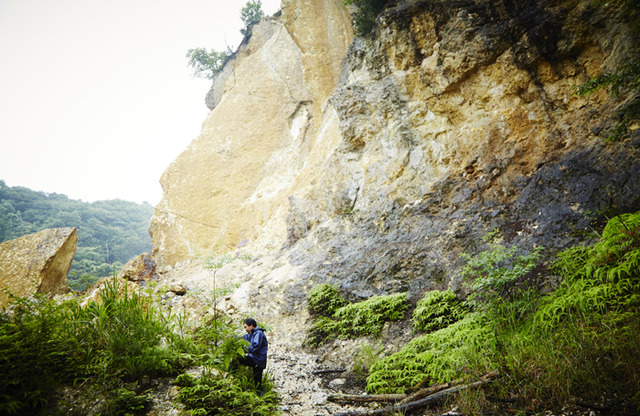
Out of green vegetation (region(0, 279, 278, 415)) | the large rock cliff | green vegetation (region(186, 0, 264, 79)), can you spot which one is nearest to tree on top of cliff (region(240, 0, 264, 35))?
green vegetation (region(186, 0, 264, 79))

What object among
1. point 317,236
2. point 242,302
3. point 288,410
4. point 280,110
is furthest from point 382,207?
point 280,110

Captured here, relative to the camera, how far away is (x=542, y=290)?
4910mm

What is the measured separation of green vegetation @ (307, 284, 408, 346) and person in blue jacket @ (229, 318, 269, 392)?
2.47 metres

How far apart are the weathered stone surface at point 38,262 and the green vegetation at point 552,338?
14611 mm

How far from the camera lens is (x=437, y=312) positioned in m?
5.73

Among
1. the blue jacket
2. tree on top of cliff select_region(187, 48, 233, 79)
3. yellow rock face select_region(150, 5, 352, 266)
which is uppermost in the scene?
tree on top of cliff select_region(187, 48, 233, 79)

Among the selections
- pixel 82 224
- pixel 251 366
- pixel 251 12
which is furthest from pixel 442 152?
pixel 82 224

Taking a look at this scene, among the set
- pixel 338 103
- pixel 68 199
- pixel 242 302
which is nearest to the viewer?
pixel 242 302

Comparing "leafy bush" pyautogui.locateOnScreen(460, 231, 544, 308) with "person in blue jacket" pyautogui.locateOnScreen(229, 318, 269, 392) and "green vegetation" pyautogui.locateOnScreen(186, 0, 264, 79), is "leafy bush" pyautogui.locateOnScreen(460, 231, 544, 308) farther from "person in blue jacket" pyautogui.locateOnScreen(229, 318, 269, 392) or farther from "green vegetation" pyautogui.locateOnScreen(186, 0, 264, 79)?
"green vegetation" pyautogui.locateOnScreen(186, 0, 264, 79)

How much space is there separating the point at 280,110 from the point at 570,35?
15658 mm

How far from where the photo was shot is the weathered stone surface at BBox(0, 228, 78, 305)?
42.8ft

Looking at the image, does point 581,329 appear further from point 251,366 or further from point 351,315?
point 351,315

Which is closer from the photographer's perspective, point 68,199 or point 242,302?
point 242,302

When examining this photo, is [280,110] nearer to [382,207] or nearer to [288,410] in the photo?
[382,207]
